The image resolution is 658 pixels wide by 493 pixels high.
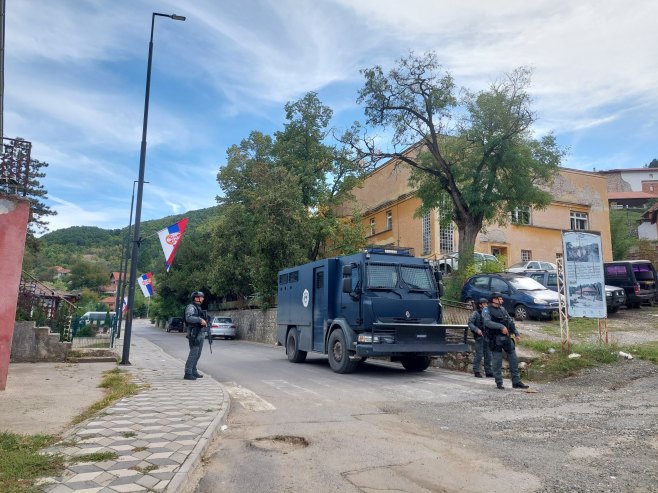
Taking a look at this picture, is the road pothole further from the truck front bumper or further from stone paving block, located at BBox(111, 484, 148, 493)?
the truck front bumper

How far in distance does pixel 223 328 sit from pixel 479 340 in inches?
931

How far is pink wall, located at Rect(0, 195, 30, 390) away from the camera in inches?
350

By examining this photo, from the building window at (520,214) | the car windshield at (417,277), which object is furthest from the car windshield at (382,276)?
the building window at (520,214)

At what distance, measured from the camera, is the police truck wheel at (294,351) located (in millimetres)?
14852

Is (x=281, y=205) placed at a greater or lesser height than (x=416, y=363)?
greater

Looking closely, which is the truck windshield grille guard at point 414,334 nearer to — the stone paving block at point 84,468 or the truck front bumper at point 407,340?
the truck front bumper at point 407,340

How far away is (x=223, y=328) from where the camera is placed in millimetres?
32812

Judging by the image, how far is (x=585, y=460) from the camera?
5.05 metres

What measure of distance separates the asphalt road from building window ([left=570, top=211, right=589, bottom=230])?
101 ft

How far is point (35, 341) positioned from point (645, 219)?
53842 mm

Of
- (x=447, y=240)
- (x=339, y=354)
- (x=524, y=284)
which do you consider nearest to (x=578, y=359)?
(x=339, y=354)

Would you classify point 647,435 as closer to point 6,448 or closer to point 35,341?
point 6,448

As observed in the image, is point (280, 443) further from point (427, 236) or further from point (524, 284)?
point (427, 236)

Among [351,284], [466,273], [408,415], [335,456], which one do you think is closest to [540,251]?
[466,273]
